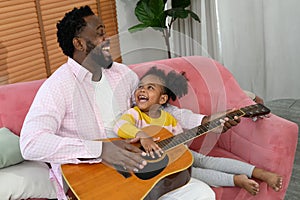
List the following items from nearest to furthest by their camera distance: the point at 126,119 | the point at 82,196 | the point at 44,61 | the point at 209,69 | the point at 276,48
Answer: the point at 82,196
the point at 126,119
the point at 209,69
the point at 44,61
the point at 276,48

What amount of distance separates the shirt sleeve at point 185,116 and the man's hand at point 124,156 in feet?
1.10

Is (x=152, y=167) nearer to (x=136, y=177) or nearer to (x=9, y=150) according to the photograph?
(x=136, y=177)

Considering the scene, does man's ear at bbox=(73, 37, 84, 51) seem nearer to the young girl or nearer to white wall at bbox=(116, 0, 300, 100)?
the young girl

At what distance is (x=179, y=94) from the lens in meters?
1.85

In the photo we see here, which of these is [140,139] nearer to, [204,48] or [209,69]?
[209,69]

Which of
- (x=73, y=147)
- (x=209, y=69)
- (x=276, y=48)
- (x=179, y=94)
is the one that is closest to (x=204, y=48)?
(x=276, y=48)

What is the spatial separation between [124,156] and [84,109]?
0.28m

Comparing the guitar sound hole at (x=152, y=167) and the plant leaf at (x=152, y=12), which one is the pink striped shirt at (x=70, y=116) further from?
the plant leaf at (x=152, y=12)

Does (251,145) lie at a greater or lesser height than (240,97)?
lesser

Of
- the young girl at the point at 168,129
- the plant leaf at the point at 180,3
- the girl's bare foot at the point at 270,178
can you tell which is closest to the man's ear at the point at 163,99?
the young girl at the point at 168,129

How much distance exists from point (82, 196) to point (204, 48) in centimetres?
212

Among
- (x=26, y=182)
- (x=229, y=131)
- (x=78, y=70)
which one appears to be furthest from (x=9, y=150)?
(x=229, y=131)

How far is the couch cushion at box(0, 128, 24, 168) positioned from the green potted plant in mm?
1637

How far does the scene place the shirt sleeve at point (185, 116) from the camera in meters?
1.74
